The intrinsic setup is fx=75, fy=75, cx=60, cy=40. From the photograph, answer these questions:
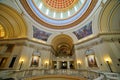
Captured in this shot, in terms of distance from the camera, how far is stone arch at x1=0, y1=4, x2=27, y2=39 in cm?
1248

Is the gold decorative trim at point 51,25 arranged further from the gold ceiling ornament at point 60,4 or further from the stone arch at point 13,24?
the gold ceiling ornament at point 60,4

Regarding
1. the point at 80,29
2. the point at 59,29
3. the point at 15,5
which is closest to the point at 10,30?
the point at 15,5

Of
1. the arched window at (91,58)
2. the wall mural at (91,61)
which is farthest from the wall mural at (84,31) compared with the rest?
the wall mural at (91,61)

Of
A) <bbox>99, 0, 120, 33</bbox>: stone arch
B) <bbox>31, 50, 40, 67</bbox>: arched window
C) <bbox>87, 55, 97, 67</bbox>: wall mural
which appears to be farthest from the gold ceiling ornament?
<bbox>87, 55, 97, 67</bbox>: wall mural

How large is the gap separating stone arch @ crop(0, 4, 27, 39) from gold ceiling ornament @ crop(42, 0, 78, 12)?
9.22 meters

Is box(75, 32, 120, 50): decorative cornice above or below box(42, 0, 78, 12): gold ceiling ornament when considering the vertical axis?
below

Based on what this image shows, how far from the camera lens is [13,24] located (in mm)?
13914

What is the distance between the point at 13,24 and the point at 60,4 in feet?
45.8

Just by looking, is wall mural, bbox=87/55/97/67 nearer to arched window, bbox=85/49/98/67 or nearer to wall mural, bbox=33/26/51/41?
arched window, bbox=85/49/98/67

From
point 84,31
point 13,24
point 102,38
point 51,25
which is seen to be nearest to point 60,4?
point 51,25

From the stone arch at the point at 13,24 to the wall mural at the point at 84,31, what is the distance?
35.6 ft

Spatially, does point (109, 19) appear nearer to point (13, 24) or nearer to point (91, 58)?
point (91, 58)

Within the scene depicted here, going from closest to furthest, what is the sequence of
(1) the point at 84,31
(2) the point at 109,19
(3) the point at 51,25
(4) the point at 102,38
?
(4) the point at 102,38 → (2) the point at 109,19 → (1) the point at 84,31 → (3) the point at 51,25

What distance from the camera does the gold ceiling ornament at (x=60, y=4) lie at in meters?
20.0
